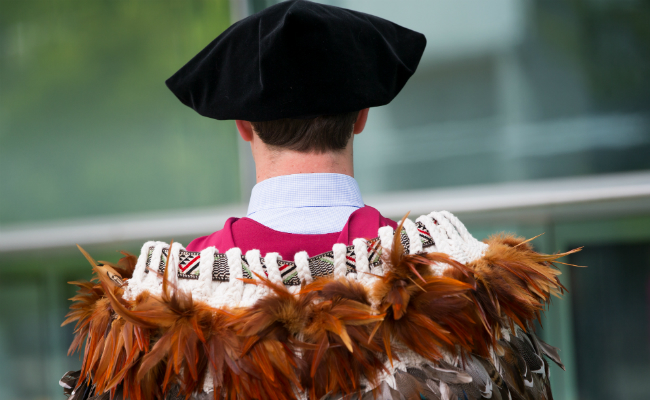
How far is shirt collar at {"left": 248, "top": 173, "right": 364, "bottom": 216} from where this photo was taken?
2.94ft

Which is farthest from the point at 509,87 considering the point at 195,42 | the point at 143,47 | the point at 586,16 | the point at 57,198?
the point at 57,198

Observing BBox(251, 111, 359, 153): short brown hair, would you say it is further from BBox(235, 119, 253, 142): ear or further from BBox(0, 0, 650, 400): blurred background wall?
BBox(0, 0, 650, 400): blurred background wall

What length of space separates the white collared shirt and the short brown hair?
5 centimetres

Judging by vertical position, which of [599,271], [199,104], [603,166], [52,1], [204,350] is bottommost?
[599,271]

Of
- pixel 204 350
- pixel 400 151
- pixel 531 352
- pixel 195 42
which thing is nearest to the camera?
pixel 204 350

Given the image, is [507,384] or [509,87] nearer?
[507,384]

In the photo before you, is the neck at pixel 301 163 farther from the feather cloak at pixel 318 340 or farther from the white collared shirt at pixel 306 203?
the feather cloak at pixel 318 340

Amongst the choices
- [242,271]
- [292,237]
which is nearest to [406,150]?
[292,237]

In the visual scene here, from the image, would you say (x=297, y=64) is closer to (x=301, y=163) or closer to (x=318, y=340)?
(x=301, y=163)

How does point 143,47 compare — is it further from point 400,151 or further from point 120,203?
point 400,151

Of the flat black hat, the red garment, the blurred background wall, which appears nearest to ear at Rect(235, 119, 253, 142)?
the flat black hat

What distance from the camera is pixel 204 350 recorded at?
714mm

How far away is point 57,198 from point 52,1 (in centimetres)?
130

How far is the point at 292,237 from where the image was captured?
0.84m
